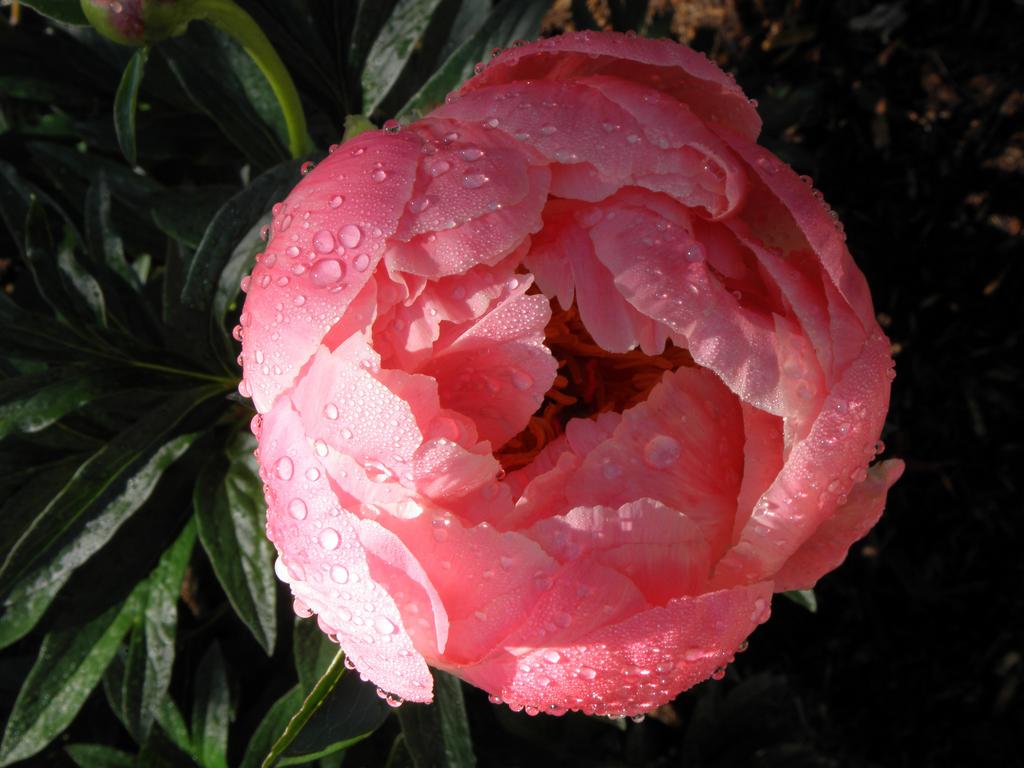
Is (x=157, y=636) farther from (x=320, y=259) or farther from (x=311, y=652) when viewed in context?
(x=320, y=259)

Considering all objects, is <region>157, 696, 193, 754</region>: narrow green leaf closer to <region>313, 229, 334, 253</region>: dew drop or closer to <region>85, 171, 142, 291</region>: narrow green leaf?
<region>85, 171, 142, 291</region>: narrow green leaf

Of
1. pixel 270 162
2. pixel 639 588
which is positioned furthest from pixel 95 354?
pixel 639 588

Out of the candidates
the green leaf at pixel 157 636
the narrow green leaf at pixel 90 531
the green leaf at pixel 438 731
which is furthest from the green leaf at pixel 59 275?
the green leaf at pixel 438 731

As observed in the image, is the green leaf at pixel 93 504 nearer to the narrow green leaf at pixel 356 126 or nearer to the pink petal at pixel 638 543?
the narrow green leaf at pixel 356 126

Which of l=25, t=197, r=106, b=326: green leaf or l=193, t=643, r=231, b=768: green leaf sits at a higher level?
l=25, t=197, r=106, b=326: green leaf

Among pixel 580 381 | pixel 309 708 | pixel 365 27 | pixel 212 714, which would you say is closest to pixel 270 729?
pixel 212 714

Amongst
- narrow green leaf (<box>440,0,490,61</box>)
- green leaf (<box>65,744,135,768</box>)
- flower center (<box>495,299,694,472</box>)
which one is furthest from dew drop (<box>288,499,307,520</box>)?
narrow green leaf (<box>440,0,490,61</box>)

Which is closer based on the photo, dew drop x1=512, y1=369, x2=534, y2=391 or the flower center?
dew drop x1=512, y1=369, x2=534, y2=391
